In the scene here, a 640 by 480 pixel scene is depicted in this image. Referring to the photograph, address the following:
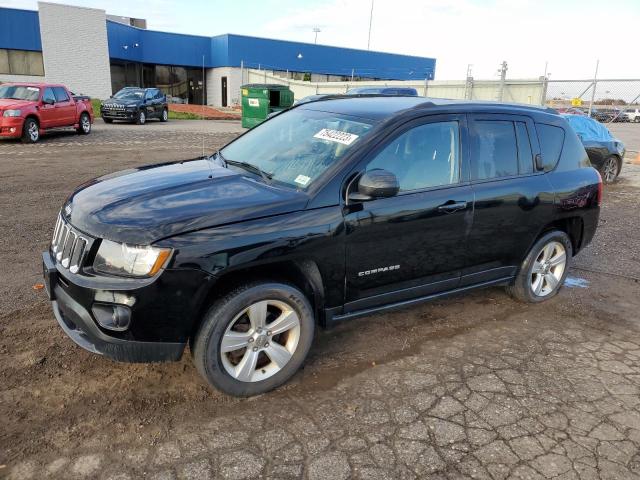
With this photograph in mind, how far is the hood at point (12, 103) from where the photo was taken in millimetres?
13641

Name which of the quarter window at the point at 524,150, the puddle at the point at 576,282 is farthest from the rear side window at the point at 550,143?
the puddle at the point at 576,282

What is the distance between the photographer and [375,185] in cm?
322

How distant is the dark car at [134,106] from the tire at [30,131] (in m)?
8.31

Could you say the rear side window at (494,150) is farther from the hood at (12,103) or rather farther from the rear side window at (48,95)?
the rear side window at (48,95)

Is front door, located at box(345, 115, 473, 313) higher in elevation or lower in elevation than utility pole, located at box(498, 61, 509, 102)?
lower

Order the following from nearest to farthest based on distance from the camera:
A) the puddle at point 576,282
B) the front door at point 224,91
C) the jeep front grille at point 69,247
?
the jeep front grille at point 69,247 < the puddle at point 576,282 < the front door at point 224,91

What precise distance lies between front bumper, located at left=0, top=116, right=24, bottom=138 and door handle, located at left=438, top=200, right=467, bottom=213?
546 inches

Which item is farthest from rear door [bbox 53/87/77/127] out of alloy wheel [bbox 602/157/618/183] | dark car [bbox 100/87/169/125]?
alloy wheel [bbox 602/157/618/183]

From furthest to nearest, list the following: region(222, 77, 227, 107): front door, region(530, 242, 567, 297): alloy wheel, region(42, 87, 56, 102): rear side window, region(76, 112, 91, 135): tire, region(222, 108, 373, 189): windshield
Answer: region(222, 77, 227, 107): front door, region(76, 112, 91, 135): tire, region(42, 87, 56, 102): rear side window, region(530, 242, 567, 297): alloy wheel, region(222, 108, 373, 189): windshield

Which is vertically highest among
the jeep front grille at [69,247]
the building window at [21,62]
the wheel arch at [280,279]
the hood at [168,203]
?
the building window at [21,62]

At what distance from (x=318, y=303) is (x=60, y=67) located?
38.6 metres

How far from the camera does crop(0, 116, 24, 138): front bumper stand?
44.9 feet

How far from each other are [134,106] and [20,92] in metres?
8.22

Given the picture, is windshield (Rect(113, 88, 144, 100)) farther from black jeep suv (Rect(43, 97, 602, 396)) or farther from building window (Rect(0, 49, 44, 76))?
black jeep suv (Rect(43, 97, 602, 396))
